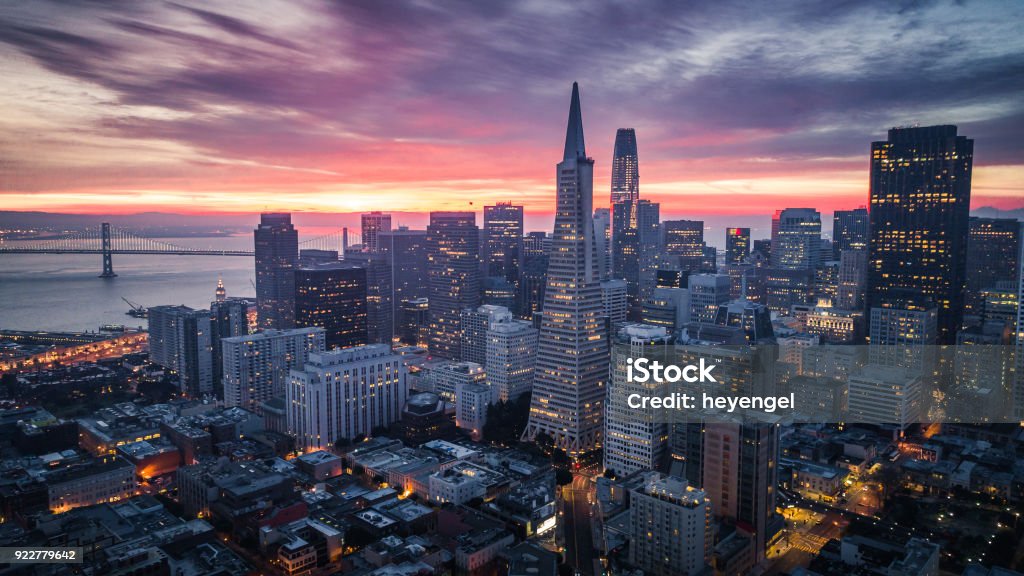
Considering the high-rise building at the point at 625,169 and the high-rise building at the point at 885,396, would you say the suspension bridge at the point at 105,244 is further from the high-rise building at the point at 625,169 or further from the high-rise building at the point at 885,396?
the high-rise building at the point at 885,396

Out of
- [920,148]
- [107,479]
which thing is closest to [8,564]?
[107,479]

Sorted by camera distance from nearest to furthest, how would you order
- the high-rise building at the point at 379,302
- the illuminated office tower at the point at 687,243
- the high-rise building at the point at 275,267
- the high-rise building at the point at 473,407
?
the high-rise building at the point at 473,407
the high-rise building at the point at 379,302
the high-rise building at the point at 275,267
the illuminated office tower at the point at 687,243

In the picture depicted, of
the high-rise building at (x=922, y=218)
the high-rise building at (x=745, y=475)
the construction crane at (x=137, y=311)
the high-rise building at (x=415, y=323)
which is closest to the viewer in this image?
the high-rise building at (x=745, y=475)

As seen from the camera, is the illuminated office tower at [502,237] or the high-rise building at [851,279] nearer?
the high-rise building at [851,279]

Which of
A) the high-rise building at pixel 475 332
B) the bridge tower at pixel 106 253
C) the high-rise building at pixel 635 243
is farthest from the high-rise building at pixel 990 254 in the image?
the bridge tower at pixel 106 253

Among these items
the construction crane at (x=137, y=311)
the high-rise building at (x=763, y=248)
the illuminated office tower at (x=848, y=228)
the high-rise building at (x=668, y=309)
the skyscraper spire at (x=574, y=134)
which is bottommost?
the construction crane at (x=137, y=311)

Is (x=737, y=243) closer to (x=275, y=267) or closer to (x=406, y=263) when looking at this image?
(x=406, y=263)

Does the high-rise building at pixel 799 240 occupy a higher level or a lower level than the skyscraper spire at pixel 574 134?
lower
